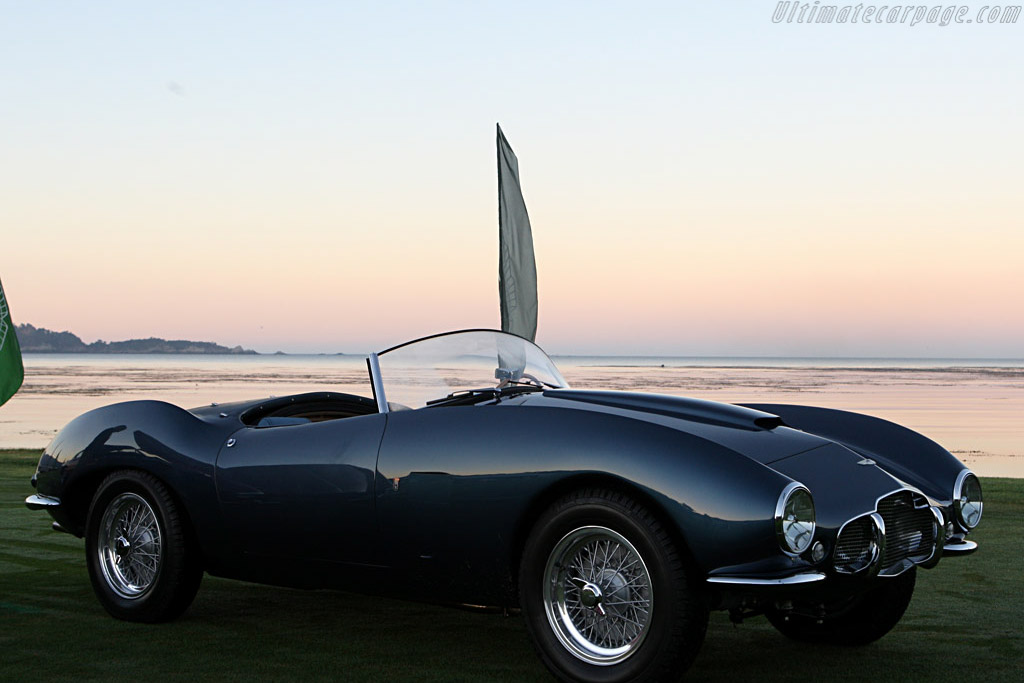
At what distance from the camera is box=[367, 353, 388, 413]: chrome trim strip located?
485cm

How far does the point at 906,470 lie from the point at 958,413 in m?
26.1

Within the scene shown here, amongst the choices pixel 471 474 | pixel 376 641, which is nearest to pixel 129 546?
pixel 376 641

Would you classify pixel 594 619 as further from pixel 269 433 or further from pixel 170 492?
pixel 170 492

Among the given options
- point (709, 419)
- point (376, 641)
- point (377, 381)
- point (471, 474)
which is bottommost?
point (376, 641)

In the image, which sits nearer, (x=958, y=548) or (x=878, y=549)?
(x=878, y=549)

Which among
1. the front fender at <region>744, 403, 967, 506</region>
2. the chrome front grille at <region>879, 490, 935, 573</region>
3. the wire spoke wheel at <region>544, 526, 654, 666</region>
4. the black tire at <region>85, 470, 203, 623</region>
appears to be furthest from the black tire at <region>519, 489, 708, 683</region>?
the black tire at <region>85, 470, 203, 623</region>

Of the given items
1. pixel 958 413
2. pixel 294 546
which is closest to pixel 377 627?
pixel 294 546

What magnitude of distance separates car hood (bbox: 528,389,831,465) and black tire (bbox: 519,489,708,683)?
1.41 feet

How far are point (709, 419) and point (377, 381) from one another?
5.10 feet

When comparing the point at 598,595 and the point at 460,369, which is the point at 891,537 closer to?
the point at 598,595

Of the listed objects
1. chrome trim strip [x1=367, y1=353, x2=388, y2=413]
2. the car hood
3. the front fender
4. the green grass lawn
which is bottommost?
the green grass lawn

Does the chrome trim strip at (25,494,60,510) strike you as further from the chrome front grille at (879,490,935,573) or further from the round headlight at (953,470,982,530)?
the round headlight at (953,470,982,530)

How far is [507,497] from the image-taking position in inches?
161

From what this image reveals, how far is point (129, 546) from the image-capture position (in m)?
5.37
